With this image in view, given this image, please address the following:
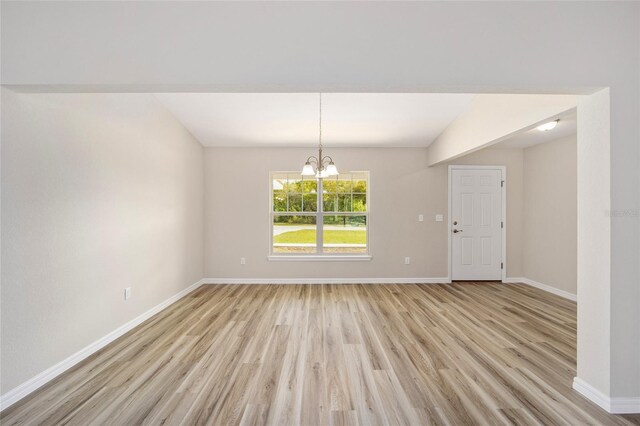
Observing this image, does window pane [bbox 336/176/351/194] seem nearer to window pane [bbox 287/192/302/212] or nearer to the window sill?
window pane [bbox 287/192/302/212]

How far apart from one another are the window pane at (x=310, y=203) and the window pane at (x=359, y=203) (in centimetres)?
72

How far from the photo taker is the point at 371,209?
17.3 feet

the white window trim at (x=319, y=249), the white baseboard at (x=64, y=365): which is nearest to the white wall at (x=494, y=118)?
the white window trim at (x=319, y=249)

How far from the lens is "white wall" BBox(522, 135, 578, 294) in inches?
173

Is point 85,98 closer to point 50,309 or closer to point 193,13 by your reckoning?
point 193,13

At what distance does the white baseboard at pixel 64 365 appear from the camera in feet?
6.56

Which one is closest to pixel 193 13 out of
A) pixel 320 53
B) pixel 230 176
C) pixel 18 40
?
pixel 320 53

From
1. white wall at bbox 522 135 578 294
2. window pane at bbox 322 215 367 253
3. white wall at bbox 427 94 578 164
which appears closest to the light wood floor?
white wall at bbox 522 135 578 294

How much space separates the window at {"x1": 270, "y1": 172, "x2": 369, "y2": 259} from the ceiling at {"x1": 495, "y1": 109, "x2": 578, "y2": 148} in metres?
2.48

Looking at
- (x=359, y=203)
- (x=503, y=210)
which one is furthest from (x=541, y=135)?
(x=359, y=203)

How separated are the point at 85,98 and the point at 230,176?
2.70 meters

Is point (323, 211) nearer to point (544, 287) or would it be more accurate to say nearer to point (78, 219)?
point (78, 219)

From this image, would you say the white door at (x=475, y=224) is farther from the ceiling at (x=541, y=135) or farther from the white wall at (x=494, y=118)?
the white wall at (x=494, y=118)

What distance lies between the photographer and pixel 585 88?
1.99 metres
